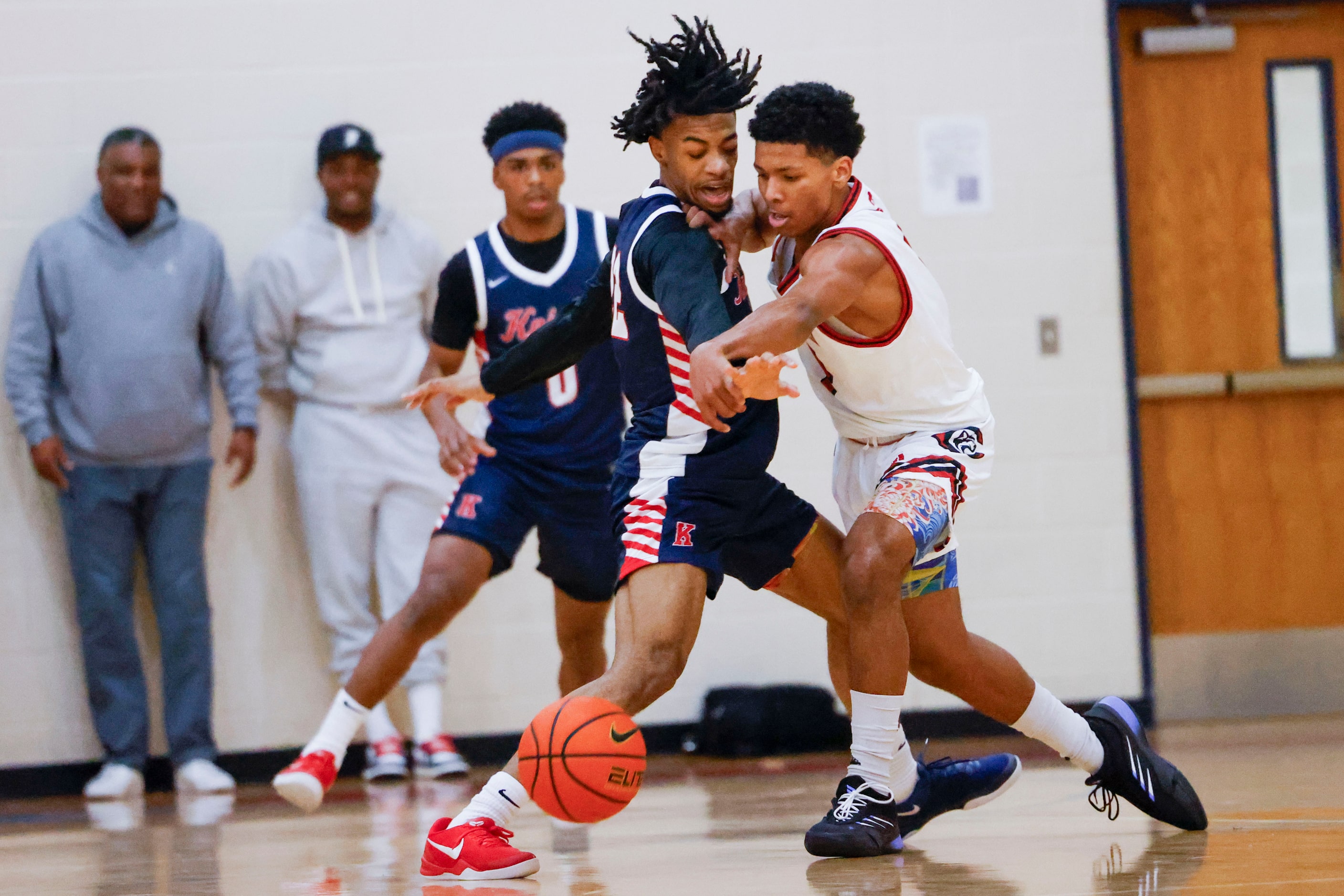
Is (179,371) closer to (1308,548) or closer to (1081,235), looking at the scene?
(1081,235)

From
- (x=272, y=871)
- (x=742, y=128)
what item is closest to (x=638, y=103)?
(x=272, y=871)

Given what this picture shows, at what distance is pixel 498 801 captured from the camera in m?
3.07

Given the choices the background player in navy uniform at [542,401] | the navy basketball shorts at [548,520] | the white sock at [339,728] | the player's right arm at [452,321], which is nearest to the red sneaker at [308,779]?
the white sock at [339,728]

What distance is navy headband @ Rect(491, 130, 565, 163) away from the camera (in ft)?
15.4

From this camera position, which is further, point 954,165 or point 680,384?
point 954,165

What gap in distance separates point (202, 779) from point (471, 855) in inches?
115

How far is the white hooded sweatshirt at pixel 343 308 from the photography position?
582 centimetres

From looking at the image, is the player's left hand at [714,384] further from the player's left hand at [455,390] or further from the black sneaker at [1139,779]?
the black sneaker at [1139,779]

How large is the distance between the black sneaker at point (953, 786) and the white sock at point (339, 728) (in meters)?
1.59

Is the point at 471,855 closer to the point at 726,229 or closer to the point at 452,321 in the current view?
the point at 726,229

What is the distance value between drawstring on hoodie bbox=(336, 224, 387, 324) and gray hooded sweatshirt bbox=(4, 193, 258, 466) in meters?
0.44

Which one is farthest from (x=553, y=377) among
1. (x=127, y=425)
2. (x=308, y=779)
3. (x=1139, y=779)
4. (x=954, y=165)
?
(x=954, y=165)

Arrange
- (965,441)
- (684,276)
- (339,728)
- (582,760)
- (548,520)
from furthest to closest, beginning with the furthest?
(548,520) → (339,728) → (965,441) → (684,276) → (582,760)

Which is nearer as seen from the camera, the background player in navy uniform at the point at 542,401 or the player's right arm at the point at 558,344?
the player's right arm at the point at 558,344
